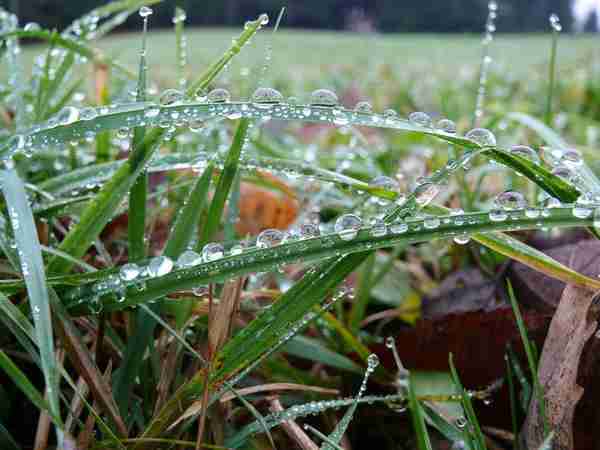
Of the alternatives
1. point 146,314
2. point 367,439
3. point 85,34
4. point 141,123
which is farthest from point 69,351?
point 85,34

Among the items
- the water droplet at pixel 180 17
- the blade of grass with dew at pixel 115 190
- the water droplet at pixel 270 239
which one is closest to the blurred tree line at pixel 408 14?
the water droplet at pixel 180 17

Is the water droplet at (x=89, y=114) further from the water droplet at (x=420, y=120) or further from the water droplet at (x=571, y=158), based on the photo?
the water droplet at (x=571, y=158)

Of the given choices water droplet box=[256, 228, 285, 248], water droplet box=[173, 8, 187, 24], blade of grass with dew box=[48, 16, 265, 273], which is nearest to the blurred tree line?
water droplet box=[173, 8, 187, 24]

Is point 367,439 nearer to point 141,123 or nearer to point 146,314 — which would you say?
point 146,314

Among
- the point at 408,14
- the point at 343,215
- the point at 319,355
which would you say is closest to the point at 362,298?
the point at 319,355

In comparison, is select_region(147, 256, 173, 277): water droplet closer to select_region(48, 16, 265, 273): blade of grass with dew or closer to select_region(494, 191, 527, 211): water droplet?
select_region(48, 16, 265, 273): blade of grass with dew
